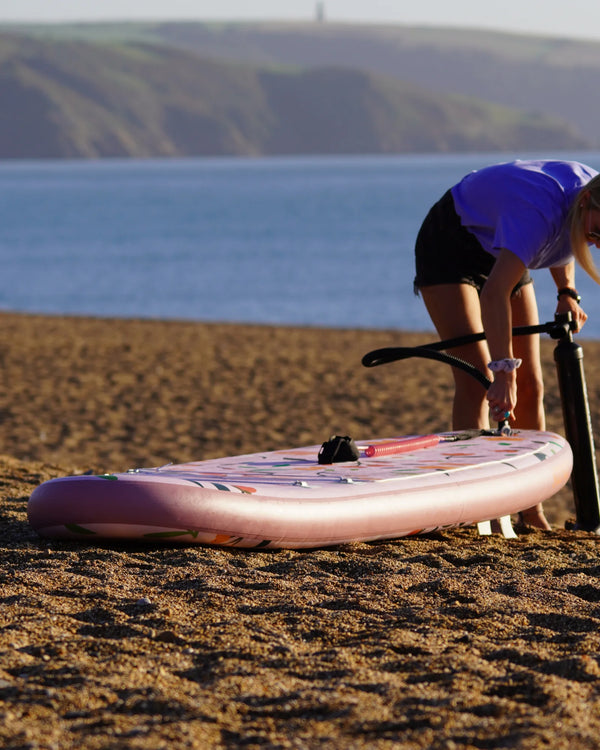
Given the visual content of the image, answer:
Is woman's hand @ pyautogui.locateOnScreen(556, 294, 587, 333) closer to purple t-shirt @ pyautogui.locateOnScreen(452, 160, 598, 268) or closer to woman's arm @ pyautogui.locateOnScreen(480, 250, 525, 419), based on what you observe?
purple t-shirt @ pyautogui.locateOnScreen(452, 160, 598, 268)

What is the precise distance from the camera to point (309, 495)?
3.96m

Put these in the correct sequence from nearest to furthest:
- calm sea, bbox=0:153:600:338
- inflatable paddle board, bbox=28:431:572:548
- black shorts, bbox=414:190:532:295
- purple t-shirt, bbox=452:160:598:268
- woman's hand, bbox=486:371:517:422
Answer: inflatable paddle board, bbox=28:431:572:548, purple t-shirt, bbox=452:160:598:268, woman's hand, bbox=486:371:517:422, black shorts, bbox=414:190:532:295, calm sea, bbox=0:153:600:338

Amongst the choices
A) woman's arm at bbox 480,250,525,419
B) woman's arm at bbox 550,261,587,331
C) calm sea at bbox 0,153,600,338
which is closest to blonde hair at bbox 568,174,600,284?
woman's arm at bbox 480,250,525,419

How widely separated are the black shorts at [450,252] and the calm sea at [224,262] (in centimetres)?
1631

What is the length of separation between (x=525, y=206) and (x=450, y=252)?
0.51m

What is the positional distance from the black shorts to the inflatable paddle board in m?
0.74

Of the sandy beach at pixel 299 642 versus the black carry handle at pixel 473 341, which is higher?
the black carry handle at pixel 473 341

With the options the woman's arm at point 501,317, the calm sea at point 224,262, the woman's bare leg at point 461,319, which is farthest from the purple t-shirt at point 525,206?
the calm sea at point 224,262

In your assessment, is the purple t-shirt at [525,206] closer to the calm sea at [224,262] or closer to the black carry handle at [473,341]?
the black carry handle at [473,341]

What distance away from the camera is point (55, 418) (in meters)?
9.06

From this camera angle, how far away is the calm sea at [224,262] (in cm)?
2523

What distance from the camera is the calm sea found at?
82.8ft

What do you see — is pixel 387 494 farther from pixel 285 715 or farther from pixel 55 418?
pixel 55 418

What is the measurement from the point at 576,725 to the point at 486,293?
1925mm
